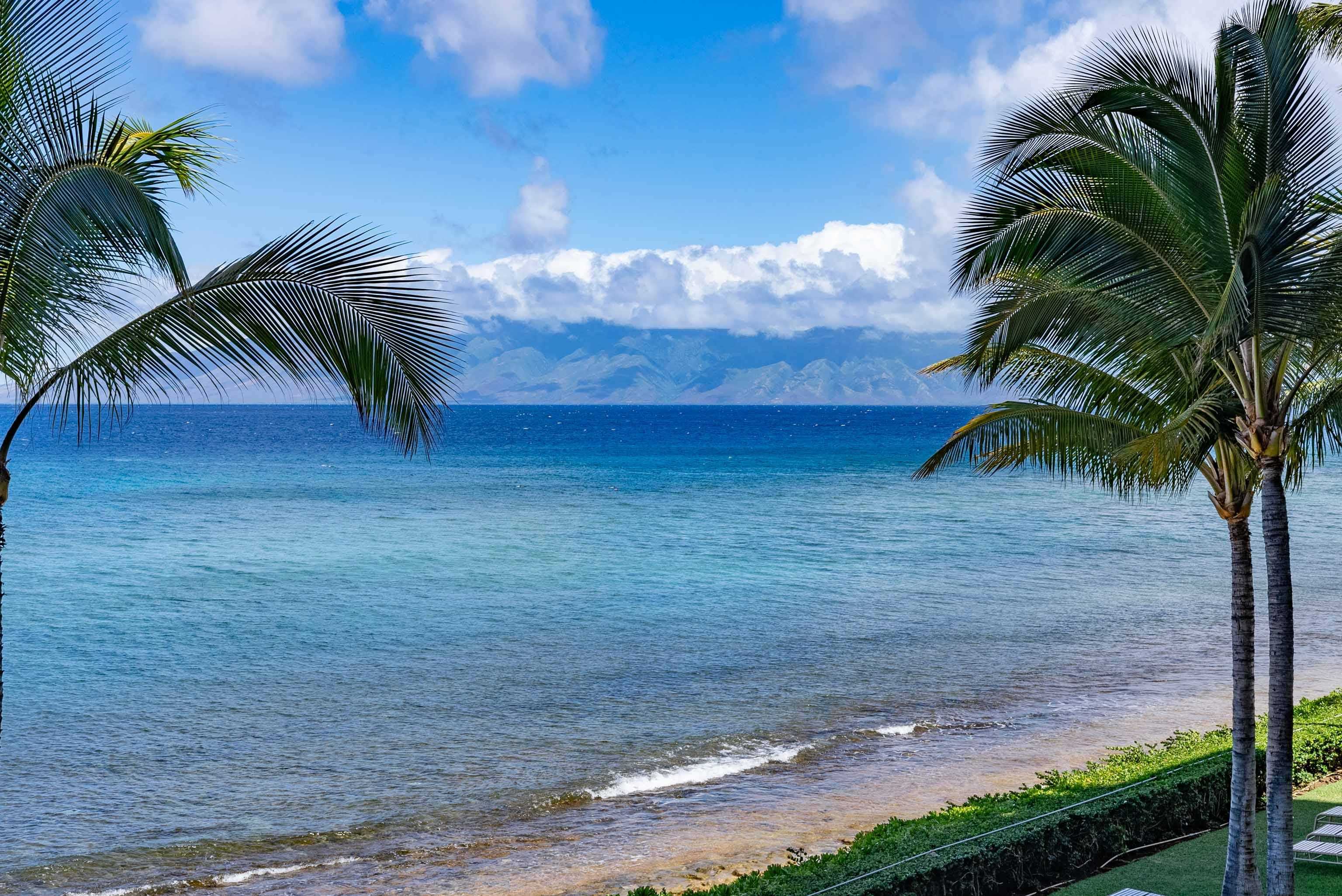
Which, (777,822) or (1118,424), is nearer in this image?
(1118,424)

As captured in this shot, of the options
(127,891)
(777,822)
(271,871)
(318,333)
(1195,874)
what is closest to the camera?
(318,333)

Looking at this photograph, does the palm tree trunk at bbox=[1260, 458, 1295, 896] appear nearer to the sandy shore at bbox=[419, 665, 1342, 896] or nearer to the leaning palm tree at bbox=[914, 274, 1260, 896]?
the leaning palm tree at bbox=[914, 274, 1260, 896]

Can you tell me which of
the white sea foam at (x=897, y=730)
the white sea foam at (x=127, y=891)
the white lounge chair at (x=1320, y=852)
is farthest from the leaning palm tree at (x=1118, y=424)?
the white sea foam at (x=127, y=891)

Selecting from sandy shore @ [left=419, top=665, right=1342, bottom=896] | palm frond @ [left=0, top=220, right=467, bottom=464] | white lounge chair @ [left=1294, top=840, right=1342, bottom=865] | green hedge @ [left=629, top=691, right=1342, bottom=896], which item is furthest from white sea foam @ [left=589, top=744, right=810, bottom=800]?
palm frond @ [left=0, top=220, right=467, bottom=464]

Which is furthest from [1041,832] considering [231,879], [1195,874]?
[231,879]

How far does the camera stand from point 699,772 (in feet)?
51.6

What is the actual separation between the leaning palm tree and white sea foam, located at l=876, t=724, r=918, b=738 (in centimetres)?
834

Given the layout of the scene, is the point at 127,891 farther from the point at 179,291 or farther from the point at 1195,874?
the point at 1195,874

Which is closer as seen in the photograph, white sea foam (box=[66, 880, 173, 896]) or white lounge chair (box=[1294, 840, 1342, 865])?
white lounge chair (box=[1294, 840, 1342, 865])

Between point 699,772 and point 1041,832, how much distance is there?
6.71m

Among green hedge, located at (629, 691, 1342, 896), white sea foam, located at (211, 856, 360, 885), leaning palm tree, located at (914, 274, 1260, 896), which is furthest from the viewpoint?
white sea foam, located at (211, 856, 360, 885)

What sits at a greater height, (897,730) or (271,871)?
(897,730)

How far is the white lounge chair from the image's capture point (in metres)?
9.67

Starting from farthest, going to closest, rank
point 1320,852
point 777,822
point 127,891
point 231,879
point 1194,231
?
point 777,822, point 231,879, point 127,891, point 1320,852, point 1194,231
